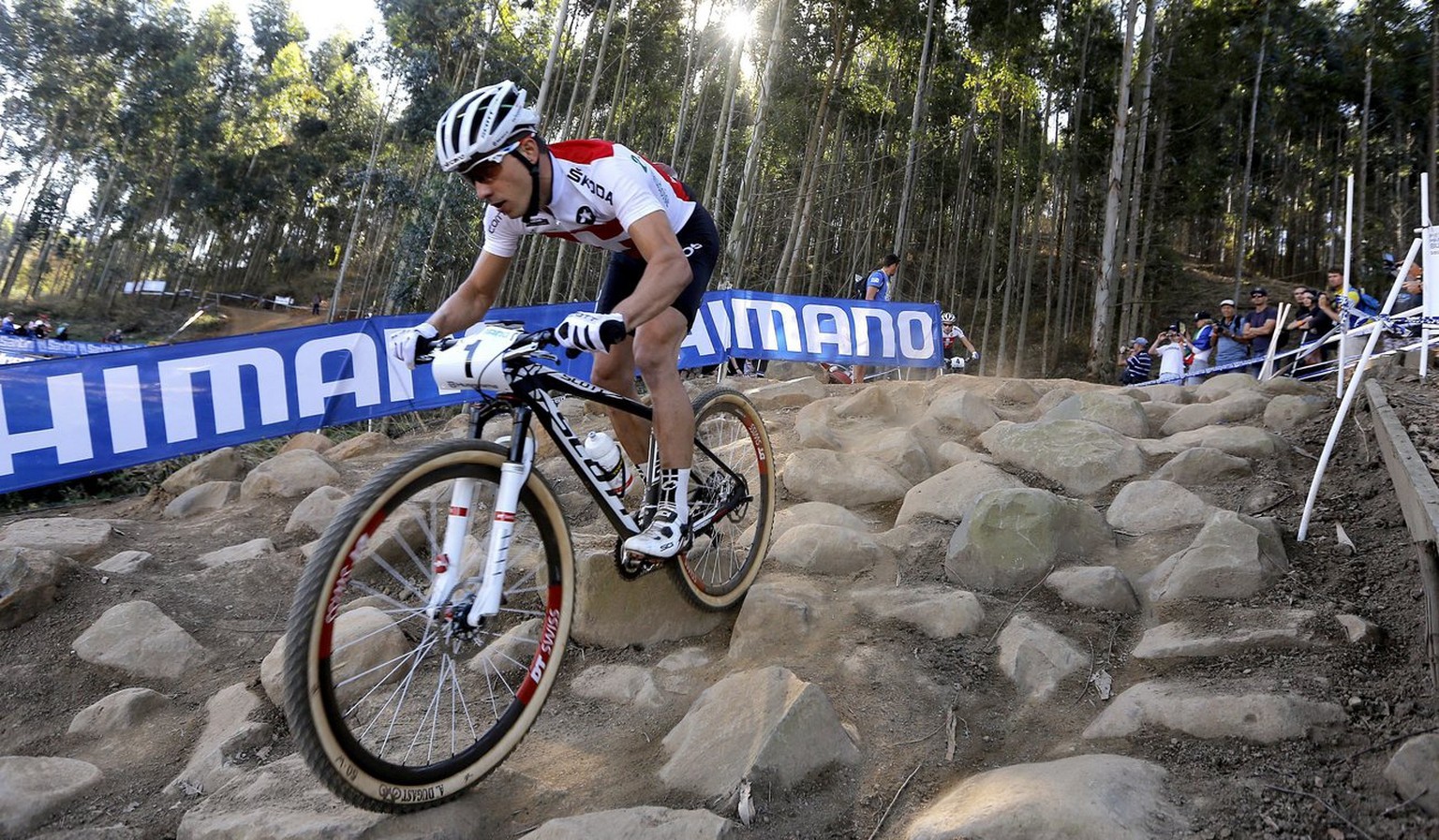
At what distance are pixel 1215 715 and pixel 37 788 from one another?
3861mm

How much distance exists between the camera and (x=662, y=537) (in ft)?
10.4

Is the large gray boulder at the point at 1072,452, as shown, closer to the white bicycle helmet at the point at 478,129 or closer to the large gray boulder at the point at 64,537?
the white bicycle helmet at the point at 478,129

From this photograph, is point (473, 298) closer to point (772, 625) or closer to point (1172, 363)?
point (772, 625)

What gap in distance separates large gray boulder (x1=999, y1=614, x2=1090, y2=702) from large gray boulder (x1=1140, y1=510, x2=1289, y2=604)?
1.96 ft

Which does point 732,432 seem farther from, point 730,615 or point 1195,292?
point 1195,292

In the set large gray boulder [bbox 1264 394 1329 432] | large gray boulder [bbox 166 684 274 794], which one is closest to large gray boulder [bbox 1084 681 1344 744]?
large gray boulder [bbox 166 684 274 794]

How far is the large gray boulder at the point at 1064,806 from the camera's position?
207cm

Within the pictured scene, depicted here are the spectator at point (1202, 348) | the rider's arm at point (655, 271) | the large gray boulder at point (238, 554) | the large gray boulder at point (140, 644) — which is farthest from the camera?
the spectator at point (1202, 348)

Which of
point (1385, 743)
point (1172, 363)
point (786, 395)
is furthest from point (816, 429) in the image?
point (1172, 363)

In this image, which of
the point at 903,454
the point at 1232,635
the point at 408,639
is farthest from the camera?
the point at 903,454

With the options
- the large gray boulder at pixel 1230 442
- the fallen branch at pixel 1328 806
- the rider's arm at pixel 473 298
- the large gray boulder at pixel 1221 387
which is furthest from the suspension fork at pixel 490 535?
the large gray boulder at pixel 1221 387

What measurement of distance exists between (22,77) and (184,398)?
50.2m

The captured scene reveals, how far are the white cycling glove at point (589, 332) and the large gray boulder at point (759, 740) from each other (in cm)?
131

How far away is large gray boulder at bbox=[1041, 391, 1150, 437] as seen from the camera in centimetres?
654
